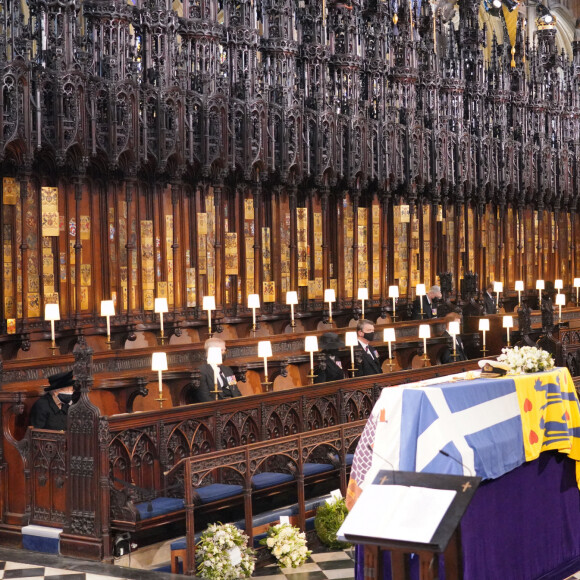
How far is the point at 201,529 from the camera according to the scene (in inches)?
328

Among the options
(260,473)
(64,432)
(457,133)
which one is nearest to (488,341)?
(457,133)

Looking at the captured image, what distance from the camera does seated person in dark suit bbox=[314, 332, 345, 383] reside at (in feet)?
39.3

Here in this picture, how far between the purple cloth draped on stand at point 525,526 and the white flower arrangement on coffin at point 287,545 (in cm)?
211

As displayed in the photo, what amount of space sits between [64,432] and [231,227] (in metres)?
9.23

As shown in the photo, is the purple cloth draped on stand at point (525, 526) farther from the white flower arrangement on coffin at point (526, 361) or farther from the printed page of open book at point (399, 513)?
the printed page of open book at point (399, 513)

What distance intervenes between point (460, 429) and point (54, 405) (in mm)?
4418

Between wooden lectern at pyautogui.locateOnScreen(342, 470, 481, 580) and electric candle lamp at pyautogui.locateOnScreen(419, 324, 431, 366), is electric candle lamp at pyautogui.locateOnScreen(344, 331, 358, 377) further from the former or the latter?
wooden lectern at pyautogui.locateOnScreen(342, 470, 481, 580)

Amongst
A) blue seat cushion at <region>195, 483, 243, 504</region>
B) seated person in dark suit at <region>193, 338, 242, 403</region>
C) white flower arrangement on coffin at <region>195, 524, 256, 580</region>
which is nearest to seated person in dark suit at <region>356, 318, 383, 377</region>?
seated person in dark suit at <region>193, 338, 242, 403</region>

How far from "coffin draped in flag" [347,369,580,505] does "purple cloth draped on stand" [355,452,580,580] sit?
0.56 ft

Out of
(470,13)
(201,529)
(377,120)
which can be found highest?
(470,13)

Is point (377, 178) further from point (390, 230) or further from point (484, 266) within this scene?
point (484, 266)

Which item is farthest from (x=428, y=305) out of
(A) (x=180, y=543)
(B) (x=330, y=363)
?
(A) (x=180, y=543)

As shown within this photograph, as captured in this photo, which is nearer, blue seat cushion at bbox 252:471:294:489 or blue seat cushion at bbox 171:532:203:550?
blue seat cushion at bbox 171:532:203:550

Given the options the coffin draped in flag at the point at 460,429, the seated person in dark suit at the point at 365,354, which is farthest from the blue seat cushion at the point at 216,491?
the seated person in dark suit at the point at 365,354
